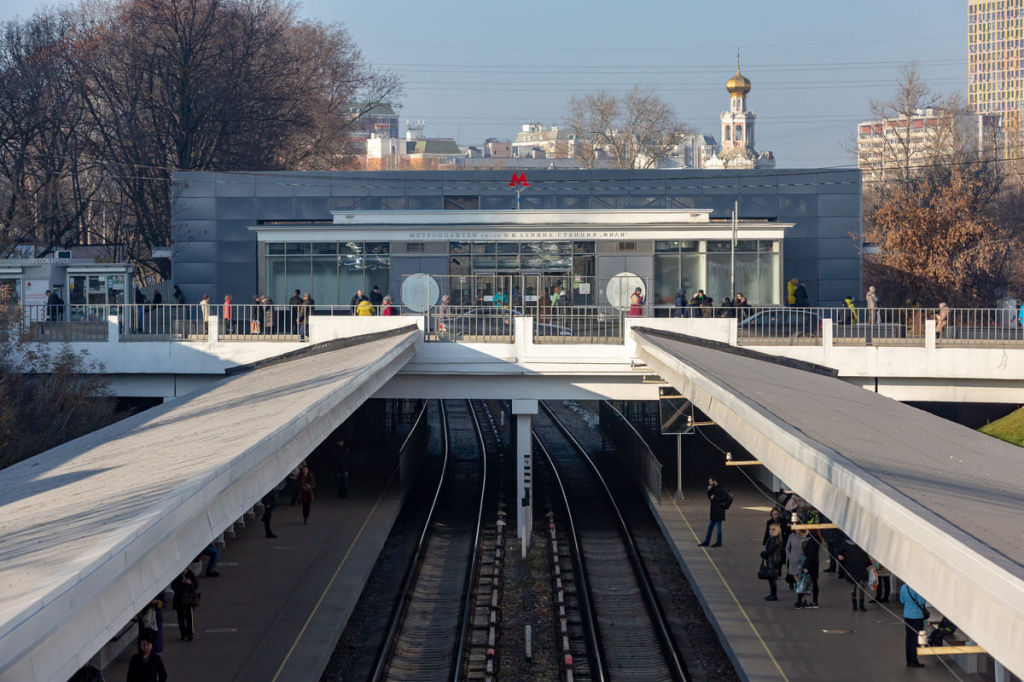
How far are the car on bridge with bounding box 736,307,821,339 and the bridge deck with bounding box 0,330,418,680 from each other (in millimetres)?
13424

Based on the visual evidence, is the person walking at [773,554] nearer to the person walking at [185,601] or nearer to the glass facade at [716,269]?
the person walking at [185,601]

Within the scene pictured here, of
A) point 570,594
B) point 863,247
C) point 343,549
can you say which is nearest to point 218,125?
point 863,247

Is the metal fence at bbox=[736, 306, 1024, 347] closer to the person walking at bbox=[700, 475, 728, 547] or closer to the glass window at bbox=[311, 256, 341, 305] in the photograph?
the person walking at bbox=[700, 475, 728, 547]

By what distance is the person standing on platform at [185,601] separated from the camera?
1408 centimetres

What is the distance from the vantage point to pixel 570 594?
18703mm

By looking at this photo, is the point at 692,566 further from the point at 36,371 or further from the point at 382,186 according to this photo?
the point at 382,186

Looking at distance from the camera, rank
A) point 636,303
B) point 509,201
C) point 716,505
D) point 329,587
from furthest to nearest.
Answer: point 509,201, point 636,303, point 716,505, point 329,587

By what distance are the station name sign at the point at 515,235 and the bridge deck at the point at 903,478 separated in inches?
664

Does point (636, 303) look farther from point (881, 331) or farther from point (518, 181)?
point (518, 181)

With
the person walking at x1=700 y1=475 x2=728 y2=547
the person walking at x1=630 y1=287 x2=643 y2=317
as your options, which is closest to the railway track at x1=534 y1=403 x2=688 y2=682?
the person walking at x1=700 y1=475 x2=728 y2=547

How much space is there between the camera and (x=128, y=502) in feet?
26.0

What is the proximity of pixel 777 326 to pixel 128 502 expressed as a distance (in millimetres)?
21685

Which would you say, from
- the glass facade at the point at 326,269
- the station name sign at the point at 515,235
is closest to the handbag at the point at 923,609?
the station name sign at the point at 515,235

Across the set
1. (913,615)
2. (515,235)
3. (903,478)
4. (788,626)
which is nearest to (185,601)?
(788,626)
